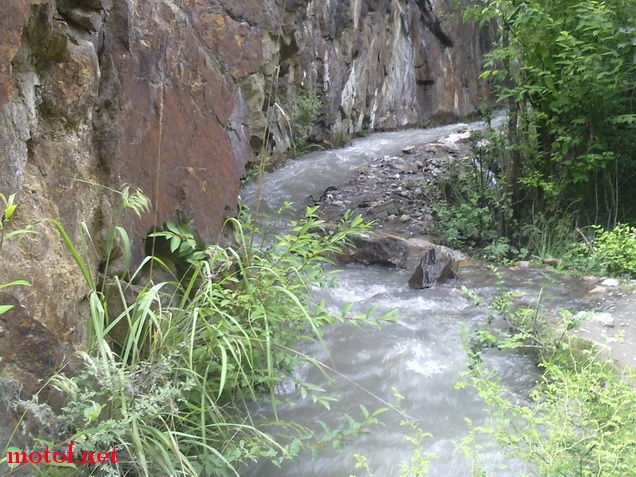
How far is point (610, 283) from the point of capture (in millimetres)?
4125

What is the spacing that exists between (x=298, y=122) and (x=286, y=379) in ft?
27.2

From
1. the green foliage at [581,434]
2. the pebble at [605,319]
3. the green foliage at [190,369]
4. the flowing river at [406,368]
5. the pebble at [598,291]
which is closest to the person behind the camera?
the green foliage at [581,434]

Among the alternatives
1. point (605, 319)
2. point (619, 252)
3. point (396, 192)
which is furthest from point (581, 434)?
point (396, 192)

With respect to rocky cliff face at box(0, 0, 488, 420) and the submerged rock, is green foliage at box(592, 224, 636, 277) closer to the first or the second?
the submerged rock

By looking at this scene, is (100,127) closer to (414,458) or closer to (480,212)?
(414,458)

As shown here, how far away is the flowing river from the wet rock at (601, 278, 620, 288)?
0.56ft

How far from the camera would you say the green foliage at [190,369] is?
1.75 m

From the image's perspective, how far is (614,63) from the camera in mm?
4789

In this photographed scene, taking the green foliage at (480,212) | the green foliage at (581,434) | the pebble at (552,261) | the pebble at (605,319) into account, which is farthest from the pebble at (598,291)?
the green foliage at (581,434)

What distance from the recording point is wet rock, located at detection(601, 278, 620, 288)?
408cm

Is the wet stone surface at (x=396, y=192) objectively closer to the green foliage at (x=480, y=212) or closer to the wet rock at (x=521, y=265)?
the green foliage at (x=480, y=212)

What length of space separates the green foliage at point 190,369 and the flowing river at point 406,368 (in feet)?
0.61

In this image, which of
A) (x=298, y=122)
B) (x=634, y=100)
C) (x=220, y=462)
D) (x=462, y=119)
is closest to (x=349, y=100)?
(x=298, y=122)

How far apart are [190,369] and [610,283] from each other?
3.42 meters
